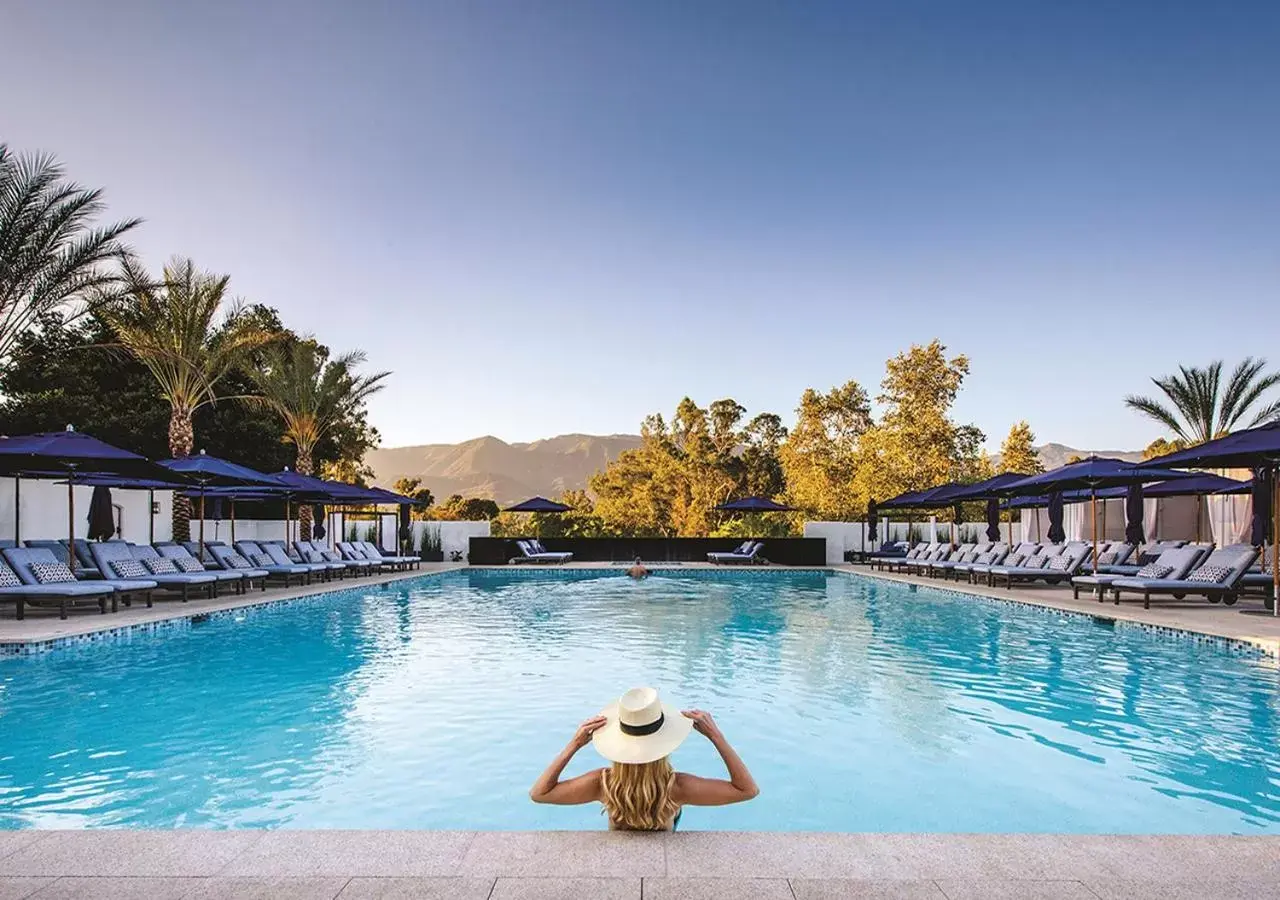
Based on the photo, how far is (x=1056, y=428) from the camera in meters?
32.6

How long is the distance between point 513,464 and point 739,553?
82.9m

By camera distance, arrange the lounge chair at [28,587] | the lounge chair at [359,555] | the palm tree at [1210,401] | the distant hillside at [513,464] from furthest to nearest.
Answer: the distant hillside at [513,464], the palm tree at [1210,401], the lounge chair at [359,555], the lounge chair at [28,587]

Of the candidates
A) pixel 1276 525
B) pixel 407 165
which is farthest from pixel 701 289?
pixel 1276 525

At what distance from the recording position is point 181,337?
1886 centimetres

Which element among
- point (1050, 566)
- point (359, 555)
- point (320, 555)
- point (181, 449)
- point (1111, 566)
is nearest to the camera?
point (1050, 566)

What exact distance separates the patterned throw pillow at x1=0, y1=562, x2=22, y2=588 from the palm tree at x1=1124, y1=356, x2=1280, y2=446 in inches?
1121

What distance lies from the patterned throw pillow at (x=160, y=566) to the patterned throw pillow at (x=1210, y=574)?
54.6 ft

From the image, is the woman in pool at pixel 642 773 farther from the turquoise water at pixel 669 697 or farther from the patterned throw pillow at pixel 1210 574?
the patterned throw pillow at pixel 1210 574

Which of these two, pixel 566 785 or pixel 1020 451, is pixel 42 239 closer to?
pixel 566 785

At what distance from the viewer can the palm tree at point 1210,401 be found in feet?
78.2

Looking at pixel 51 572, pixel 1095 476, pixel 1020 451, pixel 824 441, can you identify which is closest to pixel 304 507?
pixel 51 572

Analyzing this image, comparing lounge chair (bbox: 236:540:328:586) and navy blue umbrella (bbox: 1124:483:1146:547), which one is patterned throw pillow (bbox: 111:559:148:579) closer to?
lounge chair (bbox: 236:540:328:586)

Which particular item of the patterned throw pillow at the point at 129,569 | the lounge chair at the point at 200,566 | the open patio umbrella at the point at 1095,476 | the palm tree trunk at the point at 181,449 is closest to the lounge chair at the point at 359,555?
the palm tree trunk at the point at 181,449

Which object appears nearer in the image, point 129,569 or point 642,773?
point 642,773
